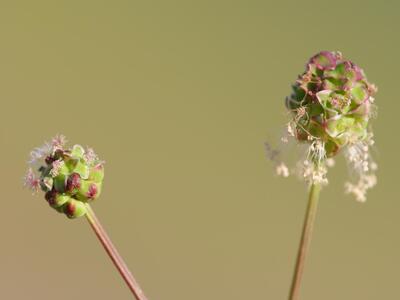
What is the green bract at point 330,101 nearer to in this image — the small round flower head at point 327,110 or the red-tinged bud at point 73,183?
the small round flower head at point 327,110

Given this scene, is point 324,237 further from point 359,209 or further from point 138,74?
point 138,74

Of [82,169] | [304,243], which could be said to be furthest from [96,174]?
[304,243]

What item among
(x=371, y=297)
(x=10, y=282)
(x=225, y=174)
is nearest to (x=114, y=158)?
(x=225, y=174)

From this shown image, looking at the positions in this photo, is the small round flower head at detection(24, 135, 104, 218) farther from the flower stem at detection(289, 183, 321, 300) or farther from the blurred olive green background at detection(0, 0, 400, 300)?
the blurred olive green background at detection(0, 0, 400, 300)

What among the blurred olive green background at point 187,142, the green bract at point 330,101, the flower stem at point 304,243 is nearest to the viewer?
the flower stem at point 304,243

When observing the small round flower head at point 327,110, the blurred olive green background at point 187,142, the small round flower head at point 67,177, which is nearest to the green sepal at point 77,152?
the small round flower head at point 67,177

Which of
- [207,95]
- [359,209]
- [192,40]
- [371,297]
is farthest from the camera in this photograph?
[192,40]

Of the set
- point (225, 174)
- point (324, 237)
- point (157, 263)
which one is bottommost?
point (324, 237)
